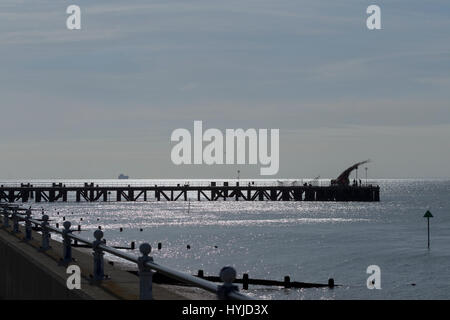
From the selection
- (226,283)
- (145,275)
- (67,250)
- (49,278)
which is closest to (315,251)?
(67,250)

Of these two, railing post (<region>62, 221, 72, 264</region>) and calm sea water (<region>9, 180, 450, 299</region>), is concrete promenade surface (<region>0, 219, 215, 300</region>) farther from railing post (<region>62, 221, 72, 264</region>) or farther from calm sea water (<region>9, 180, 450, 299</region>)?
calm sea water (<region>9, 180, 450, 299</region>)

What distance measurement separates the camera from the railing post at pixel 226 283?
7.45m

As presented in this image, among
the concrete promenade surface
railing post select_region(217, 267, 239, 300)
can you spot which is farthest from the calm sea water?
railing post select_region(217, 267, 239, 300)

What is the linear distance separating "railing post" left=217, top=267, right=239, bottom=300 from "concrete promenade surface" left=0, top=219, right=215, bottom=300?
276 cm

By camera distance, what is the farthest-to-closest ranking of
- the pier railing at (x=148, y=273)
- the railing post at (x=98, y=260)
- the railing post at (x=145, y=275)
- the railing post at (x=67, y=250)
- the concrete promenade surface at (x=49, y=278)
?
the railing post at (x=67, y=250) → the railing post at (x=98, y=260) → the concrete promenade surface at (x=49, y=278) → the railing post at (x=145, y=275) → the pier railing at (x=148, y=273)

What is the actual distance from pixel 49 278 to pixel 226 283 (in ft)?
21.5

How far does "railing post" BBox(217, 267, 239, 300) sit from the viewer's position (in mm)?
7454

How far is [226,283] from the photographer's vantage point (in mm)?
7641

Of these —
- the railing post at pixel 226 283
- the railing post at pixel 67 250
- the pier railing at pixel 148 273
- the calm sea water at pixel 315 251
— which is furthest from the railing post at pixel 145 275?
the calm sea water at pixel 315 251

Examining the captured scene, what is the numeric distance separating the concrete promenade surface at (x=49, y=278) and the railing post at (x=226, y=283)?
109 inches

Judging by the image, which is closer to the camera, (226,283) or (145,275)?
(226,283)

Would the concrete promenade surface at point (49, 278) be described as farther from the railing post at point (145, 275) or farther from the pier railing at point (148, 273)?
the railing post at point (145, 275)

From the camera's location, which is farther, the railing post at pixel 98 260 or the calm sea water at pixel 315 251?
the calm sea water at pixel 315 251

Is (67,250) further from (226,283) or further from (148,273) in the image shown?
(226,283)
